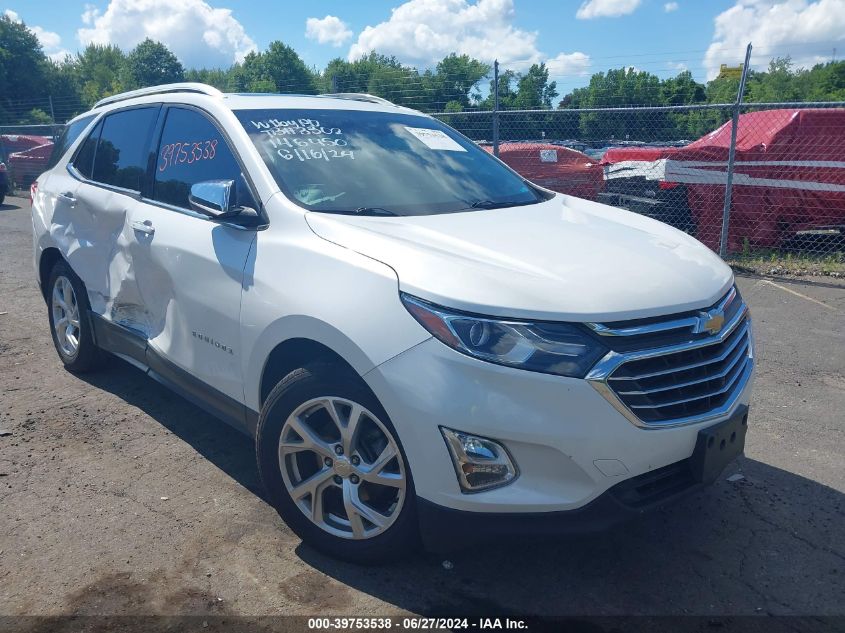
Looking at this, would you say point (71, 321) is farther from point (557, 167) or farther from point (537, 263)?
point (557, 167)

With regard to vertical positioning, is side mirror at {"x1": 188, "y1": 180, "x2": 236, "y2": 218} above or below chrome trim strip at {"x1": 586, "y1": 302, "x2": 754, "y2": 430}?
above

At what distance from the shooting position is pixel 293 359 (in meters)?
2.96

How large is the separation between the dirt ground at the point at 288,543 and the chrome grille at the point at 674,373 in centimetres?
48

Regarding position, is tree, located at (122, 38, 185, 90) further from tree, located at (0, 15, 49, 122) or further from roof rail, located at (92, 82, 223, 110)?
roof rail, located at (92, 82, 223, 110)

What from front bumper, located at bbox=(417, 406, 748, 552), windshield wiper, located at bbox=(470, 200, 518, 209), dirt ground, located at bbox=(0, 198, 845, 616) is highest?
windshield wiper, located at bbox=(470, 200, 518, 209)

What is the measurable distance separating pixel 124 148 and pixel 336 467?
267cm

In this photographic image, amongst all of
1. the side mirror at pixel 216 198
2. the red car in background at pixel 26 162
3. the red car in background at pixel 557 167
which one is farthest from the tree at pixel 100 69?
the side mirror at pixel 216 198

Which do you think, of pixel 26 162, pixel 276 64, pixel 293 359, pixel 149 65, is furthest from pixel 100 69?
pixel 293 359

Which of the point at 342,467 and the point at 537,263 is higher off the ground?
the point at 537,263

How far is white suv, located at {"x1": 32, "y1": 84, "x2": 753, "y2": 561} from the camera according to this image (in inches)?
91.9

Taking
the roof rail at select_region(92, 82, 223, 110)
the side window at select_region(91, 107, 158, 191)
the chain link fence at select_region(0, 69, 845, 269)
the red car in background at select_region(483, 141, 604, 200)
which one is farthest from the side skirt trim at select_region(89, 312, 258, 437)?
the red car in background at select_region(483, 141, 604, 200)

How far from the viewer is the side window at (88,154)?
467cm

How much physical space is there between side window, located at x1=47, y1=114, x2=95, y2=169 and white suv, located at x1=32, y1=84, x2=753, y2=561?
1.32 meters

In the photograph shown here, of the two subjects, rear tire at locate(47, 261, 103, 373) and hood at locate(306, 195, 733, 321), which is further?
rear tire at locate(47, 261, 103, 373)
